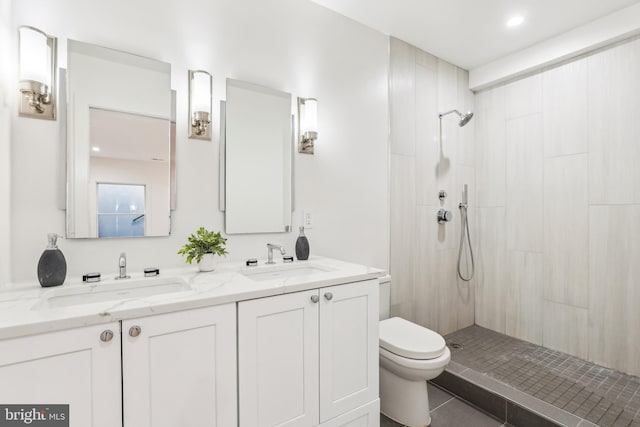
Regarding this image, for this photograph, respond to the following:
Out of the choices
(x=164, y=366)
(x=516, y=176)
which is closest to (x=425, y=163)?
(x=516, y=176)

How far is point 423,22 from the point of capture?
2.29 m

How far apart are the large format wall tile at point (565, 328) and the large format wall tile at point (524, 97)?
1.64 metres

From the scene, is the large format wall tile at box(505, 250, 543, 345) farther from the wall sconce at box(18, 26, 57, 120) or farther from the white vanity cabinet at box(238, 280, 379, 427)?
the wall sconce at box(18, 26, 57, 120)

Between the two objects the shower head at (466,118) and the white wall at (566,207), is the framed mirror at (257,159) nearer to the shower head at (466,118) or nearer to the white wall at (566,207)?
the shower head at (466,118)

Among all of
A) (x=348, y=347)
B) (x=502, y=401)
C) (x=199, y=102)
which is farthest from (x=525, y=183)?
(x=199, y=102)

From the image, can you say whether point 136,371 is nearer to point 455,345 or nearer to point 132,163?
point 132,163

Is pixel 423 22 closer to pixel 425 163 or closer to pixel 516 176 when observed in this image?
pixel 425 163

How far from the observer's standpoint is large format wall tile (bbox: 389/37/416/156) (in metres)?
2.46

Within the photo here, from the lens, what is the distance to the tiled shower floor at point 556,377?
1766mm

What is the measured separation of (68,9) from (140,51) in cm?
29

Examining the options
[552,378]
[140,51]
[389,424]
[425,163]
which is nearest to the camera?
[140,51]

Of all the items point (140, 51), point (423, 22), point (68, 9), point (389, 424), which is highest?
point (423, 22)

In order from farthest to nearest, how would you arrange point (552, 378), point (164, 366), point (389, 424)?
point (552, 378) → point (389, 424) → point (164, 366)

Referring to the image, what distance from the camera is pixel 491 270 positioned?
9.71ft
